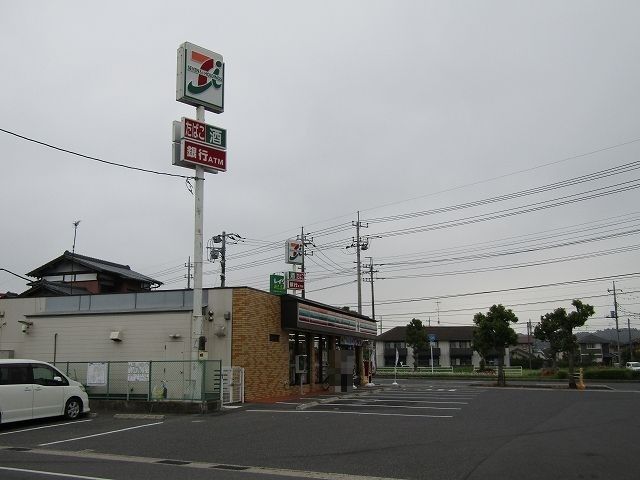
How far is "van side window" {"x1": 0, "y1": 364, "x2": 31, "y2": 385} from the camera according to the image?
14883 mm

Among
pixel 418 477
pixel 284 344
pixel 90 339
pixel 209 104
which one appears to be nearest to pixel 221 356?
pixel 284 344

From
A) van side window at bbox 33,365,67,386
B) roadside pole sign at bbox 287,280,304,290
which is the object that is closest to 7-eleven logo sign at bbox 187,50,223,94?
van side window at bbox 33,365,67,386

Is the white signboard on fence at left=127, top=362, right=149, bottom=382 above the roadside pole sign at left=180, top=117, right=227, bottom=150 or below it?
below

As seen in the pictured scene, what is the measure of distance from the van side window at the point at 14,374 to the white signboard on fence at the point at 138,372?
4.65 metres

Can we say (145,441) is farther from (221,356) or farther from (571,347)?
(571,347)

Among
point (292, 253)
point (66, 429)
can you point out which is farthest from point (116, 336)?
point (292, 253)

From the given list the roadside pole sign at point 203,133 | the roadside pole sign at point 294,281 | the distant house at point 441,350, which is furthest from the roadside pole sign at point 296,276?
the distant house at point 441,350

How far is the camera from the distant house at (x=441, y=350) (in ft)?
257

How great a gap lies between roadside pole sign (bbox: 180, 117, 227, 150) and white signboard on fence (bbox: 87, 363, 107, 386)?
8.68 metres

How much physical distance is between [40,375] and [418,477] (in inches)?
469

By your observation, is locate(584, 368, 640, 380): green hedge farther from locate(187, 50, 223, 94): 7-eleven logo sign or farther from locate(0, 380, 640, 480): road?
locate(187, 50, 223, 94): 7-eleven logo sign

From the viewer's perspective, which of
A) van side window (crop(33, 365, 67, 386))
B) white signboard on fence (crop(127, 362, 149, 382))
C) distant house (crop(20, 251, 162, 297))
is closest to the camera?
van side window (crop(33, 365, 67, 386))

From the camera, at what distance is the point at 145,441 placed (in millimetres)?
12781

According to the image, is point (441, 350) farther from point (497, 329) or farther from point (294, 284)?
point (294, 284)
